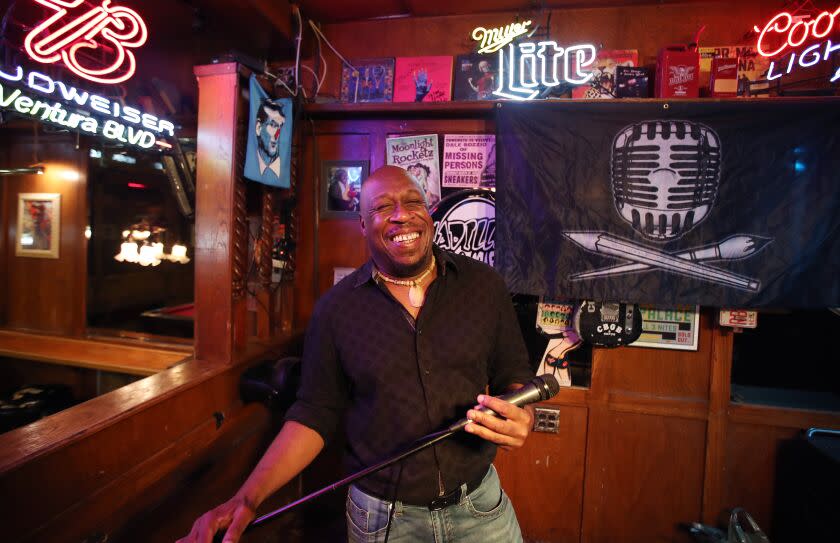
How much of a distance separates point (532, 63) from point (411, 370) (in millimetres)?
2802

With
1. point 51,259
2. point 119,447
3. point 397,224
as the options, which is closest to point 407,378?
point 397,224

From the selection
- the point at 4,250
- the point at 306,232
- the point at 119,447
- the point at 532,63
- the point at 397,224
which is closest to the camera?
the point at 397,224

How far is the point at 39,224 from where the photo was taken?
16.5 ft

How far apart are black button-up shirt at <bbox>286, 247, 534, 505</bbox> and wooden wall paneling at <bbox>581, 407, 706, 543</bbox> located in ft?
6.98

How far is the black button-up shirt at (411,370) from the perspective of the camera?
5.43 ft

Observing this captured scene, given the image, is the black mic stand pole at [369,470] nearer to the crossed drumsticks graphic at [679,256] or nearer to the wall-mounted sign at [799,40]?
the crossed drumsticks graphic at [679,256]

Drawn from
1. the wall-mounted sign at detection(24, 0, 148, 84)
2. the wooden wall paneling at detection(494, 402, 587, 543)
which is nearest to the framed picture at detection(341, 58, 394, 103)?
the wall-mounted sign at detection(24, 0, 148, 84)

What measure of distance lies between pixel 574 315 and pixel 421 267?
199cm

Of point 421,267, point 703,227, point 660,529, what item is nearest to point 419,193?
point 421,267

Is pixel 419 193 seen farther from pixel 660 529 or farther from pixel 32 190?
pixel 32 190

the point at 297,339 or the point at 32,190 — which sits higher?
the point at 32,190

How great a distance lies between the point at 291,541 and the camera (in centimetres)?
341

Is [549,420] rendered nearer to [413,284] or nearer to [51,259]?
[413,284]

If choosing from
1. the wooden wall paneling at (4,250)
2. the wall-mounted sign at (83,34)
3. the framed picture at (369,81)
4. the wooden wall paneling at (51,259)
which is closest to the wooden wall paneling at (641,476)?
the framed picture at (369,81)
